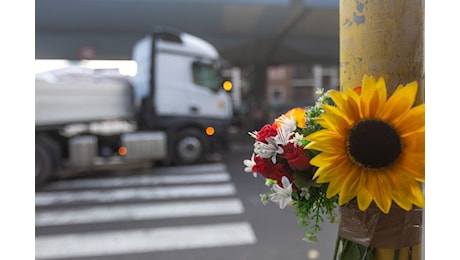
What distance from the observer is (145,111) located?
8.11m

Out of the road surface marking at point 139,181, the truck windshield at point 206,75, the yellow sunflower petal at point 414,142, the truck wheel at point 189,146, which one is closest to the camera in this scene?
the yellow sunflower petal at point 414,142

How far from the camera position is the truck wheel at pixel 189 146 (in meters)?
8.42

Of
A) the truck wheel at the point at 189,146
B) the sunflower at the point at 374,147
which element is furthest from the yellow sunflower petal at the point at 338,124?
the truck wheel at the point at 189,146

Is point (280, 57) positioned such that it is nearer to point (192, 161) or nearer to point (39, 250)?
point (192, 161)

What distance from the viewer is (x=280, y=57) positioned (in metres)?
11.5

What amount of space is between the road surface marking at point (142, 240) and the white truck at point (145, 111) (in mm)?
3482

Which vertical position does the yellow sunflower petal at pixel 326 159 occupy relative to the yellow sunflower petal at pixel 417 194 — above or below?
above

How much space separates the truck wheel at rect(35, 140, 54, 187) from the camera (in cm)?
701

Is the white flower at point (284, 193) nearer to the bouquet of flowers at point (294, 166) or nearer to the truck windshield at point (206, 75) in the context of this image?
the bouquet of flowers at point (294, 166)

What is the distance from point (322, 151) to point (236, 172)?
22.7ft

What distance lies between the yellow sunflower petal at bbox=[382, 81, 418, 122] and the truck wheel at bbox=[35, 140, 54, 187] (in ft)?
23.5

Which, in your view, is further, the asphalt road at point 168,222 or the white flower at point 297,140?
the asphalt road at point 168,222

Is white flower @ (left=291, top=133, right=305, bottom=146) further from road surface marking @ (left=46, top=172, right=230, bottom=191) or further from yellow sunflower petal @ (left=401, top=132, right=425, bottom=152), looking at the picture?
Result: road surface marking @ (left=46, top=172, right=230, bottom=191)

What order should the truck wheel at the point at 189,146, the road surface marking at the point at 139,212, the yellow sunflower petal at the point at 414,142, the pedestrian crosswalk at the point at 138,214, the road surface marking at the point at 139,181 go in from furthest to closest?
the truck wheel at the point at 189,146 → the road surface marking at the point at 139,181 → the road surface marking at the point at 139,212 → the pedestrian crosswalk at the point at 138,214 → the yellow sunflower petal at the point at 414,142
